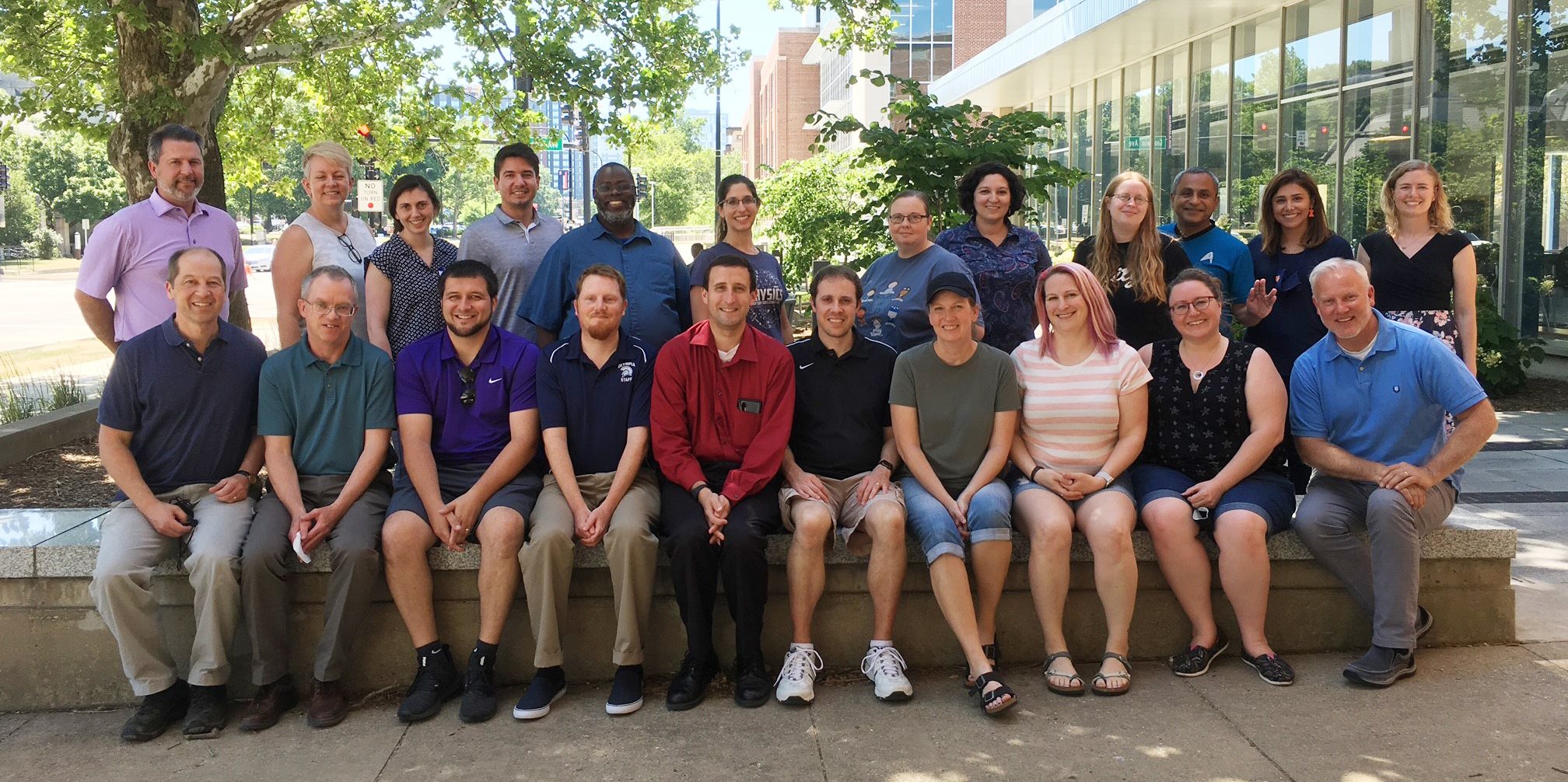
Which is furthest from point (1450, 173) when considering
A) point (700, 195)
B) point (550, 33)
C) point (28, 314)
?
point (700, 195)

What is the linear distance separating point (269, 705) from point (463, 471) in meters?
1.06

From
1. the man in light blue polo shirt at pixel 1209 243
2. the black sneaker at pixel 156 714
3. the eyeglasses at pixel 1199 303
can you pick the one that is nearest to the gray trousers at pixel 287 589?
the black sneaker at pixel 156 714

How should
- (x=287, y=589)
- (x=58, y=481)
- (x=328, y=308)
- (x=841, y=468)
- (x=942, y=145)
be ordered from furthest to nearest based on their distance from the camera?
(x=58, y=481) < (x=942, y=145) < (x=841, y=468) < (x=328, y=308) < (x=287, y=589)

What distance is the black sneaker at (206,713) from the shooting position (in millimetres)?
4133

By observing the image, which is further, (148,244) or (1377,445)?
(148,244)

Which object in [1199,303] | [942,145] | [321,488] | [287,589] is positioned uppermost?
[942,145]

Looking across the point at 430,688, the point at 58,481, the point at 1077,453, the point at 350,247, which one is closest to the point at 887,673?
the point at 1077,453

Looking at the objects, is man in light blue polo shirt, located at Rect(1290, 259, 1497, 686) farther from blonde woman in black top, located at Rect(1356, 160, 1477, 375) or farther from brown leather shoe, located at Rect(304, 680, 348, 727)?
brown leather shoe, located at Rect(304, 680, 348, 727)

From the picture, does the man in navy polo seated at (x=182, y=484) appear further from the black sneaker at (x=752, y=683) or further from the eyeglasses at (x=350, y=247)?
the black sneaker at (x=752, y=683)

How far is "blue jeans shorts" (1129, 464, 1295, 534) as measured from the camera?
14.9ft

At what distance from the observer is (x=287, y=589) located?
4441mm

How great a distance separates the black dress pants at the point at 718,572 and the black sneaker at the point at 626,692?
0.22 m

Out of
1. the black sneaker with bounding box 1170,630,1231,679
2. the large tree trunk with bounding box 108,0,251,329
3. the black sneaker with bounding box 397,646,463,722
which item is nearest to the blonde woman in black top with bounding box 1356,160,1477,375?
the black sneaker with bounding box 1170,630,1231,679

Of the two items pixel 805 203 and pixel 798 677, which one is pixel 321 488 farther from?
pixel 805 203
